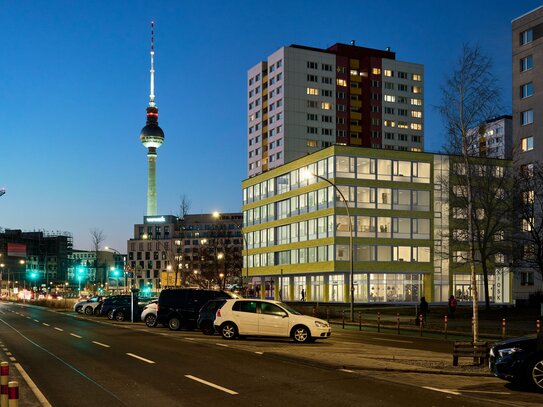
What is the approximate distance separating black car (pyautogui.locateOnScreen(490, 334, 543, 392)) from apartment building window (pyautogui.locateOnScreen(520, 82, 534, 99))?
5882 cm

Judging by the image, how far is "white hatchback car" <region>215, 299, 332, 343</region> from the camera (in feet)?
82.6

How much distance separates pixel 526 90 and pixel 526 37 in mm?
5338

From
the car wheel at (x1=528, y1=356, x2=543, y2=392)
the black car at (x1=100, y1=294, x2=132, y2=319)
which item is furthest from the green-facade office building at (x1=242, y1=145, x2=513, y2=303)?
the car wheel at (x1=528, y1=356, x2=543, y2=392)

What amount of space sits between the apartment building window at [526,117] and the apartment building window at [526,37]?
701 centimetres

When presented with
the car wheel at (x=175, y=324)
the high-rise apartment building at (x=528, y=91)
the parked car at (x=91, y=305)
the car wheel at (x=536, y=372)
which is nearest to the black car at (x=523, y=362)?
the car wheel at (x=536, y=372)

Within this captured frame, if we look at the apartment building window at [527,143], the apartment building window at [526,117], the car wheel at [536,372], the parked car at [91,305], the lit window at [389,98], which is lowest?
the parked car at [91,305]

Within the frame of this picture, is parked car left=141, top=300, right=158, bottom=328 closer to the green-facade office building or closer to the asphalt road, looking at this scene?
the asphalt road

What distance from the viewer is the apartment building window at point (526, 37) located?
6750 cm

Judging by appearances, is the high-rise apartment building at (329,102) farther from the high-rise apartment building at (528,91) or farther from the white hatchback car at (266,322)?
the white hatchback car at (266,322)

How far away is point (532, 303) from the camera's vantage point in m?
60.2

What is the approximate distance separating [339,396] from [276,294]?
75.9 meters

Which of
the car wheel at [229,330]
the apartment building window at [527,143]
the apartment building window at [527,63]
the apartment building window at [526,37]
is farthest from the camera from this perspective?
the apartment building window at [526,37]

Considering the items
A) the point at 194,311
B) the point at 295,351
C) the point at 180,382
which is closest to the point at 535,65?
the point at 194,311

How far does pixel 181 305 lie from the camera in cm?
3438
